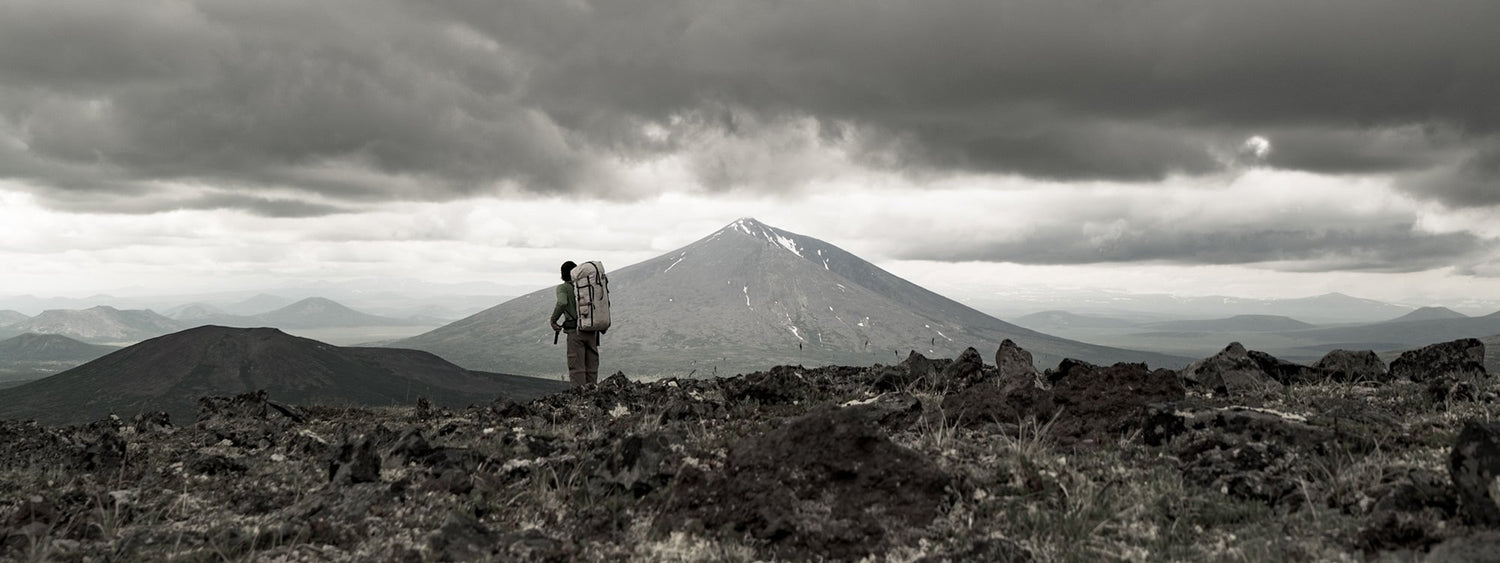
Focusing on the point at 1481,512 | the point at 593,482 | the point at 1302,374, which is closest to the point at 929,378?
the point at 1302,374

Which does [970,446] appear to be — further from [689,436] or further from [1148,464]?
[689,436]

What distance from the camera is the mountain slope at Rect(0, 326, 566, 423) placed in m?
96.6

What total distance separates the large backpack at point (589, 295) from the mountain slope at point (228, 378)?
230 feet

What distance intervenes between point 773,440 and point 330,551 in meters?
3.96

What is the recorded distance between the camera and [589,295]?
22297 millimetres

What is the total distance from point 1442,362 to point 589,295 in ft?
62.1

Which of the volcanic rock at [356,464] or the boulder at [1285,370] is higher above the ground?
the boulder at [1285,370]

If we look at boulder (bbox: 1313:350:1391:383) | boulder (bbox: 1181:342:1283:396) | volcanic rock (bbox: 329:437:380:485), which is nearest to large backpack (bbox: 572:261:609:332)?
volcanic rock (bbox: 329:437:380:485)

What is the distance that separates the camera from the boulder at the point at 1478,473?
538 cm

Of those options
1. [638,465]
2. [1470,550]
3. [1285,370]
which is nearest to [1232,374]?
[1285,370]

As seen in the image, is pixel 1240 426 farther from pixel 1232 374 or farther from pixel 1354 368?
pixel 1354 368

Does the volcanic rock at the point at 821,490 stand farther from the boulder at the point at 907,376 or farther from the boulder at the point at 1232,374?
the boulder at the point at 1232,374

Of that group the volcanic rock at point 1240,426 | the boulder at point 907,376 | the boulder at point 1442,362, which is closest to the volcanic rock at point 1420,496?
the volcanic rock at point 1240,426

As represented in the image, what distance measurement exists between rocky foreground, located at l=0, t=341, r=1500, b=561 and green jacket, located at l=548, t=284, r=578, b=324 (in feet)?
35.0
